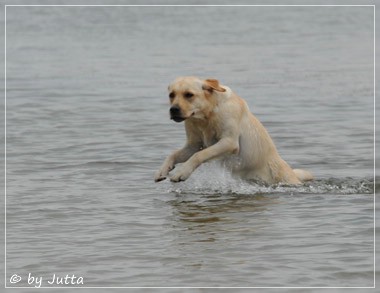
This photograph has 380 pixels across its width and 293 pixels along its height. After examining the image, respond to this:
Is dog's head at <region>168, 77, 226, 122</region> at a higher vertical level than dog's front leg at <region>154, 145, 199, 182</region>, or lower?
higher

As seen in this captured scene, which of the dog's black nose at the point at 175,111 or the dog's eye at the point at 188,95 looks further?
the dog's eye at the point at 188,95

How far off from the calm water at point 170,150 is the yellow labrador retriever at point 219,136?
20cm

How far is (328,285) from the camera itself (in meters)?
7.63

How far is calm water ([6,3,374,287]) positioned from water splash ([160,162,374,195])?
0.7 inches

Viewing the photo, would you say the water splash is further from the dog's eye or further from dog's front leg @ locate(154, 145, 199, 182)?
the dog's eye

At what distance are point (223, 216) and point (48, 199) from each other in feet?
5.72

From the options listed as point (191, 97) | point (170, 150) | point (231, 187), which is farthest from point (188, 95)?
point (170, 150)

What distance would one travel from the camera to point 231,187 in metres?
11.0

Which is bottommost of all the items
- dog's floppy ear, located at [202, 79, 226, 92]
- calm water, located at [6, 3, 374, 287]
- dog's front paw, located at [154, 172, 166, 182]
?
calm water, located at [6, 3, 374, 287]

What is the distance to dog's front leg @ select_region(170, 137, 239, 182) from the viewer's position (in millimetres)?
10500

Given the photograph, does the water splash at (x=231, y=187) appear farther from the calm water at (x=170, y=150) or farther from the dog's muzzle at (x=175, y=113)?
the dog's muzzle at (x=175, y=113)

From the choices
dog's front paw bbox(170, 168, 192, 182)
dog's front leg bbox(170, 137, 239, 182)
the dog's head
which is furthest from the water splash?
the dog's head

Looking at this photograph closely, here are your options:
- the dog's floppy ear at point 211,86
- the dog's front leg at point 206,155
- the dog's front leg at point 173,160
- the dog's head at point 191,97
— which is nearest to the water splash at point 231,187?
the dog's front leg at point 173,160

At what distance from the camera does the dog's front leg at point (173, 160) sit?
1071 cm
